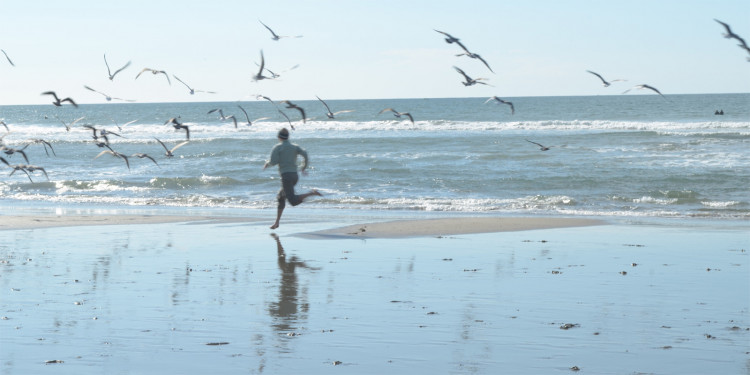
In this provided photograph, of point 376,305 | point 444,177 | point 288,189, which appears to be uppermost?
point 288,189

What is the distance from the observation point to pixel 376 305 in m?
7.84

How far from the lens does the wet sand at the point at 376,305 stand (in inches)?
239

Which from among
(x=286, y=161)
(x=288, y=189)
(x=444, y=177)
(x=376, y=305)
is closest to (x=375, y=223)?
A: (x=288, y=189)

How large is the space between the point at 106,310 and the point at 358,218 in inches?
351

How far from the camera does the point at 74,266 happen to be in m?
10.1

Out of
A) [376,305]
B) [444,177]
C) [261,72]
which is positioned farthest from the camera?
[444,177]

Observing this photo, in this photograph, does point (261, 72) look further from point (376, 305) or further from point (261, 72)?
point (376, 305)

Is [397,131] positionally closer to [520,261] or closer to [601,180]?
[601,180]

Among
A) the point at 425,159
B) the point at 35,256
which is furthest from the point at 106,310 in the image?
the point at 425,159

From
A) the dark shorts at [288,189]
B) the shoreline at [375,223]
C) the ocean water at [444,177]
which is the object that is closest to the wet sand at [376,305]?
the shoreline at [375,223]

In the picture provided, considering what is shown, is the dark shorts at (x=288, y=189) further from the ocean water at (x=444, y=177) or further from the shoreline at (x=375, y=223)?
the ocean water at (x=444, y=177)

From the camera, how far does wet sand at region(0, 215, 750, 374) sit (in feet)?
20.0

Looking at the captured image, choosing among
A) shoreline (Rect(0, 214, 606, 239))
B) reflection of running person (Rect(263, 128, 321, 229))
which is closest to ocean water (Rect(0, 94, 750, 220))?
reflection of running person (Rect(263, 128, 321, 229))

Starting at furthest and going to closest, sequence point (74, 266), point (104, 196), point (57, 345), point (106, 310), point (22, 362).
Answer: point (104, 196) < point (74, 266) < point (106, 310) < point (57, 345) < point (22, 362)
